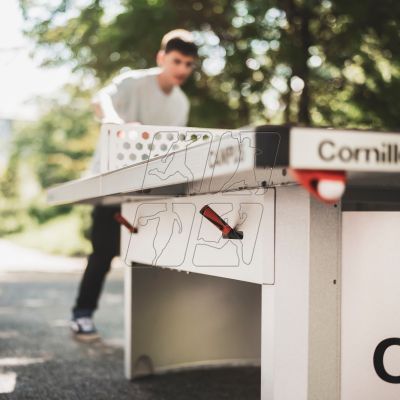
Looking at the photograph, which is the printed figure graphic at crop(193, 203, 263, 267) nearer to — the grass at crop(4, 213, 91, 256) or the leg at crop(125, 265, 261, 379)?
the leg at crop(125, 265, 261, 379)

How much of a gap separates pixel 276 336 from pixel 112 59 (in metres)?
5.26

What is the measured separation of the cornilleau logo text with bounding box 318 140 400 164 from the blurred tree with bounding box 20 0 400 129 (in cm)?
467

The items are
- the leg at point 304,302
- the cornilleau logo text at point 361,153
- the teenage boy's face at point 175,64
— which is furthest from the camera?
the teenage boy's face at point 175,64

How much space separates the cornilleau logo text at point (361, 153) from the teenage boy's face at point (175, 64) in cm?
261

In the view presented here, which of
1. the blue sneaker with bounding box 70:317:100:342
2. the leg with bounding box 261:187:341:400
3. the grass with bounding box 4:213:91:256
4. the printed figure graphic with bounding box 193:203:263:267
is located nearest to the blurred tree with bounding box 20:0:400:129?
the blue sneaker with bounding box 70:317:100:342

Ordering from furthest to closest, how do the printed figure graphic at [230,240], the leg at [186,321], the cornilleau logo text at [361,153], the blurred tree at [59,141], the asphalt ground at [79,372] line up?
the blurred tree at [59,141], the leg at [186,321], the asphalt ground at [79,372], the printed figure graphic at [230,240], the cornilleau logo text at [361,153]

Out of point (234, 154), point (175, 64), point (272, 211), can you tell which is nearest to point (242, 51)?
point (175, 64)

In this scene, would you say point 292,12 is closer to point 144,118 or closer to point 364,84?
point 364,84

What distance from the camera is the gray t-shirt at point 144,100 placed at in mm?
3379

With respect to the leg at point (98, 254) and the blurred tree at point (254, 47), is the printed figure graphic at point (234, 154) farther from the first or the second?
the blurred tree at point (254, 47)

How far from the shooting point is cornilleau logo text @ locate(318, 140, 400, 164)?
0.95m

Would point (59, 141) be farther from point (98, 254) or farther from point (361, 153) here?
point (361, 153)

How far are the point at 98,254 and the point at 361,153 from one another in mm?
2737

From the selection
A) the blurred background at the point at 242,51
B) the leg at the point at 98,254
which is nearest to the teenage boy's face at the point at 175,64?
the leg at the point at 98,254
